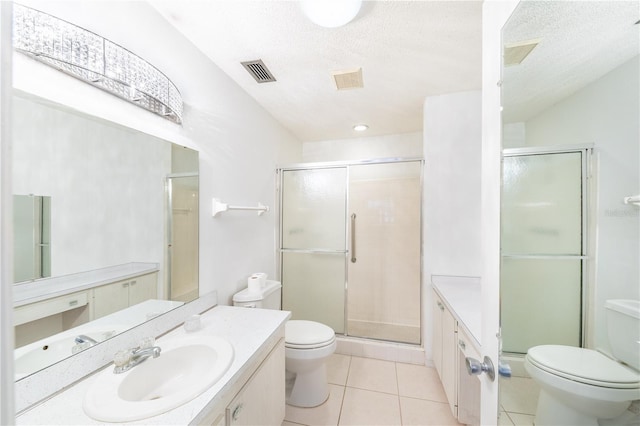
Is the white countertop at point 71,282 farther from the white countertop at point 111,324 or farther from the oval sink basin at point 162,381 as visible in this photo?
the oval sink basin at point 162,381

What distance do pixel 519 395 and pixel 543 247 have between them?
0.41 m

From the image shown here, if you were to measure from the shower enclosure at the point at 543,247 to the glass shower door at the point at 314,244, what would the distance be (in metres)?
1.88

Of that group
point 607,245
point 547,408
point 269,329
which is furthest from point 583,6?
point 269,329

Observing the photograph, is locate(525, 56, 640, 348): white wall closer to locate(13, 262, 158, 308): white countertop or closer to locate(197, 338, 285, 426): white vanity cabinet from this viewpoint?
locate(197, 338, 285, 426): white vanity cabinet

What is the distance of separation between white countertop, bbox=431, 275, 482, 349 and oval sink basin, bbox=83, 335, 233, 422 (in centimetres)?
120

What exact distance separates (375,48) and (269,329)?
1.76 m

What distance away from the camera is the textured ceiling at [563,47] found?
0.46 meters

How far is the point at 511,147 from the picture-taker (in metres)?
0.70

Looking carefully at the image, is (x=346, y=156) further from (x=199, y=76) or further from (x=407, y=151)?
(x=199, y=76)

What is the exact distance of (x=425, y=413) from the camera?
65.8 inches

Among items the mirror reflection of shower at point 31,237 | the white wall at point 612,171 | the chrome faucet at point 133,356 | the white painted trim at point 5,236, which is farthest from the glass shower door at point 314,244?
the white painted trim at point 5,236

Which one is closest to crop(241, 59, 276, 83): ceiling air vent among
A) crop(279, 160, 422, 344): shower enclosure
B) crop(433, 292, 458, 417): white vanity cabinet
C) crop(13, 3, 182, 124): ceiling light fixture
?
crop(13, 3, 182, 124): ceiling light fixture

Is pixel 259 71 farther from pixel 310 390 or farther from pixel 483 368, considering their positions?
pixel 310 390

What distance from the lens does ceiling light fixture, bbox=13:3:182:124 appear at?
79cm
